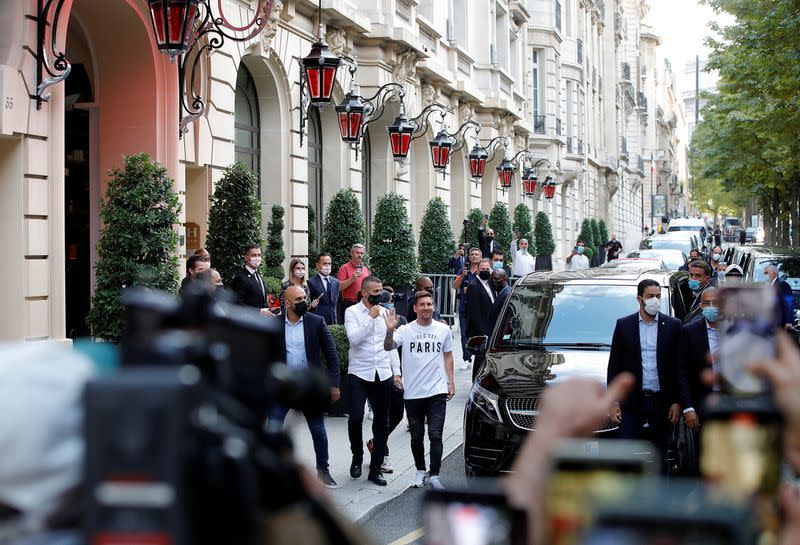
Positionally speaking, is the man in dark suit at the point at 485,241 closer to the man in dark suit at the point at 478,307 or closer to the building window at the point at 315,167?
the building window at the point at 315,167

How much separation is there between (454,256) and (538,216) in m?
15.8

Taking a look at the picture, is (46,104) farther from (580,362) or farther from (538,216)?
(538,216)

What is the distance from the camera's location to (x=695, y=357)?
836 centimetres

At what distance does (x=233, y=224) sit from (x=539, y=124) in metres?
35.1

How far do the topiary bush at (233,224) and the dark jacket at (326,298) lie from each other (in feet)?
4.00

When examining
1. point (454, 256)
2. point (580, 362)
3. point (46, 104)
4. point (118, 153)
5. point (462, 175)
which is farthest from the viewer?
point (462, 175)

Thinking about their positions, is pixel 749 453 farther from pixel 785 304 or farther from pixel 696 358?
pixel 785 304

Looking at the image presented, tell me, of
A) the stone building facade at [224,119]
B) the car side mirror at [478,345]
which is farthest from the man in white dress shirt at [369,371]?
the stone building facade at [224,119]

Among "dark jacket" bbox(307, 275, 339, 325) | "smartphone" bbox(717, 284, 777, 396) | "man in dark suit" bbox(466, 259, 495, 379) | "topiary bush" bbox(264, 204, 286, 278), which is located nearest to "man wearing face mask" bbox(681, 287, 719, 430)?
"smartphone" bbox(717, 284, 777, 396)

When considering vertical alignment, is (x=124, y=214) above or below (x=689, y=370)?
above

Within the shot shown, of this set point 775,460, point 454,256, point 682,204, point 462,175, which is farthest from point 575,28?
point 682,204

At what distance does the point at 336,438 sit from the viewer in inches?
484

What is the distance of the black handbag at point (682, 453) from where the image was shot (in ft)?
29.0

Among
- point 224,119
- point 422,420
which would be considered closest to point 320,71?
point 224,119
